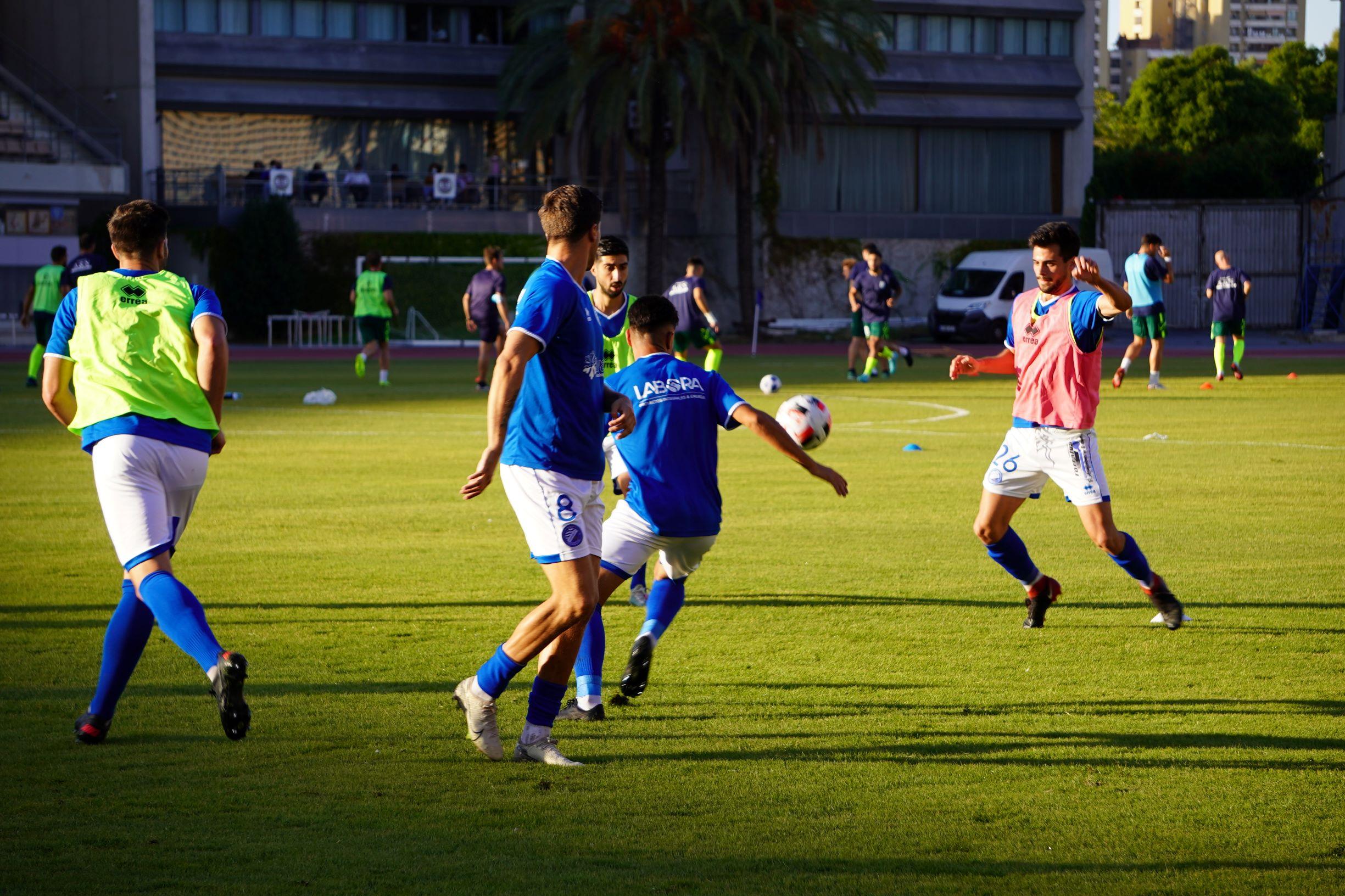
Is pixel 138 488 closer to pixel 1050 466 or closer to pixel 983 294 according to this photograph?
pixel 1050 466

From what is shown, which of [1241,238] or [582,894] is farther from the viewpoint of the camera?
[1241,238]

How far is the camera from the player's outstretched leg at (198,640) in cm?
557

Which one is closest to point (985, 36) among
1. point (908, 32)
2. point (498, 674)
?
point (908, 32)

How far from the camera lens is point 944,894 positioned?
458 centimetres

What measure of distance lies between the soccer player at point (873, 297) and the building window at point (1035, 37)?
33.9m

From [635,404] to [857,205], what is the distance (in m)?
51.4

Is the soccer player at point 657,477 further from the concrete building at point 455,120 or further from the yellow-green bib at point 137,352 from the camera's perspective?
the concrete building at point 455,120

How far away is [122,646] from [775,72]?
39399 millimetres

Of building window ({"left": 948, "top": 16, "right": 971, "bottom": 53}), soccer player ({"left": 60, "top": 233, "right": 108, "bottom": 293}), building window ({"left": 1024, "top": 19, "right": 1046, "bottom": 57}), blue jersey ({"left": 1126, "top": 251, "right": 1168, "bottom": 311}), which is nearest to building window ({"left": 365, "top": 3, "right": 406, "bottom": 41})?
building window ({"left": 948, "top": 16, "right": 971, "bottom": 53})

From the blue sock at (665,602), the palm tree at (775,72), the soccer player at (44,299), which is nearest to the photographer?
the blue sock at (665,602)

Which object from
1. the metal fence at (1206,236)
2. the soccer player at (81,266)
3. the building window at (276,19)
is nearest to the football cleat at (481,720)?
the soccer player at (81,266)

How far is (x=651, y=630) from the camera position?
22.2 feet

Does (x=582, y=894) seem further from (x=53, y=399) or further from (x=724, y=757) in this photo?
(x=53, y=399)

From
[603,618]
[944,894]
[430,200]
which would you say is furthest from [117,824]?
[430,200]
